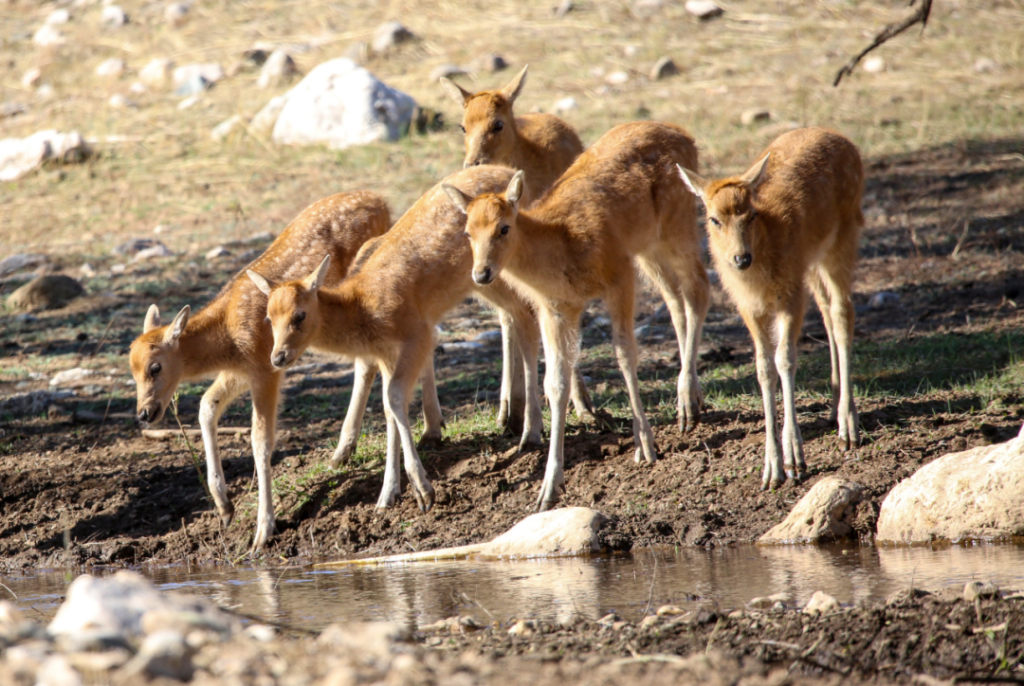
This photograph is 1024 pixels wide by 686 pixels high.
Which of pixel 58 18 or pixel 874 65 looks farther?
pixel 58 18

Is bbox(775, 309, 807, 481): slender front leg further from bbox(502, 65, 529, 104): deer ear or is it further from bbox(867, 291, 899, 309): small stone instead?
bbox(867, 291, 899, 309): small stone

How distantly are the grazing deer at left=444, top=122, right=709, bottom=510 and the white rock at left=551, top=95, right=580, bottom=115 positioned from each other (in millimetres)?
9300

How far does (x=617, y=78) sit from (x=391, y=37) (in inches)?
203

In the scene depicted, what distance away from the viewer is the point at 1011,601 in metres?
4.81

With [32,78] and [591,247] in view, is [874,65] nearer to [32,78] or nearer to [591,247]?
[591,247]

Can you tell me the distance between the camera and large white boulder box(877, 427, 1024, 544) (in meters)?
6.39

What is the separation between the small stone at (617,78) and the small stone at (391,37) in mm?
4771

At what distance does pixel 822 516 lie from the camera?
22.1ft

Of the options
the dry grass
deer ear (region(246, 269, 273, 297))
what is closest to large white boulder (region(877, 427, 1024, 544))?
deer ear (region(246, 269, 273, 297))

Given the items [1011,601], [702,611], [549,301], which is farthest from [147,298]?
[1011,601]

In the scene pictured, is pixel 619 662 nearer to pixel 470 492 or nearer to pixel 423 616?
pixel 423 616

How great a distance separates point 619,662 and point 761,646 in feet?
2.45

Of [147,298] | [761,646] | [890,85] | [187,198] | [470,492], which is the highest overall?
[890,85]

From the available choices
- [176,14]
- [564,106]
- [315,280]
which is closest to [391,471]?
[315,280]
